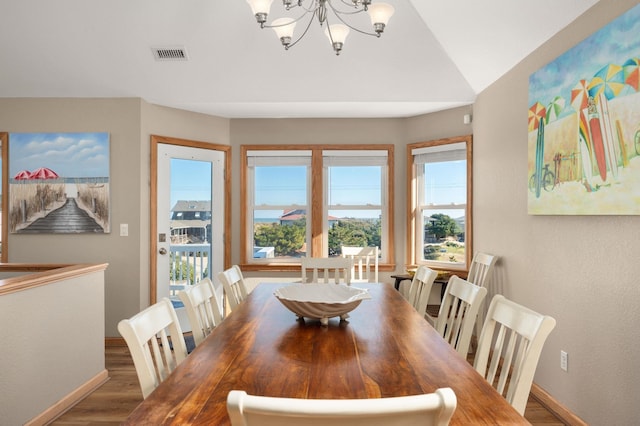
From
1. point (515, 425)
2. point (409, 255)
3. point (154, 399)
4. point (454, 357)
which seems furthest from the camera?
point (409, 255)

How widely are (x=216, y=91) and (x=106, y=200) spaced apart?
147 cm

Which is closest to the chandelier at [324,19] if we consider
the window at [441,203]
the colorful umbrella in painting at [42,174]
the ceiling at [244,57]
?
the ceiling at [244,57]

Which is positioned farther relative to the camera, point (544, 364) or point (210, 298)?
point (544, 364)

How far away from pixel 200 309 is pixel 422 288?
1.22 meters

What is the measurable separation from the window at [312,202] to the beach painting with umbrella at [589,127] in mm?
2249

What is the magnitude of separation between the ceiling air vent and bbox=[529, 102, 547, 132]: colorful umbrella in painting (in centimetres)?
283

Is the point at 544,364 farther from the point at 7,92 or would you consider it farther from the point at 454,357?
the point at 7,92

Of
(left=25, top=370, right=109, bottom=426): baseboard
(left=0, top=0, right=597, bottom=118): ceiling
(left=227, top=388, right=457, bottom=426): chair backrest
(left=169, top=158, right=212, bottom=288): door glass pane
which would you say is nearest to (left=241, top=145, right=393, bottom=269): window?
(left=169, top=158, right=212, bottom=288): door glass pane

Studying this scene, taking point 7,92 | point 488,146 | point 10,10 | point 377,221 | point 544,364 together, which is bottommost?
point 544,364

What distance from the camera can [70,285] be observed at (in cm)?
296

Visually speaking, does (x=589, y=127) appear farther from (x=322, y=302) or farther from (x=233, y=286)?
(x=233, y=286)

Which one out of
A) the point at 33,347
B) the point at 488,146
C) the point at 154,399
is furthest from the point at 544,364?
the point at 33,347

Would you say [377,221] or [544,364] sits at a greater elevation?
[377,221]

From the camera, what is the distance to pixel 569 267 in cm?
274
